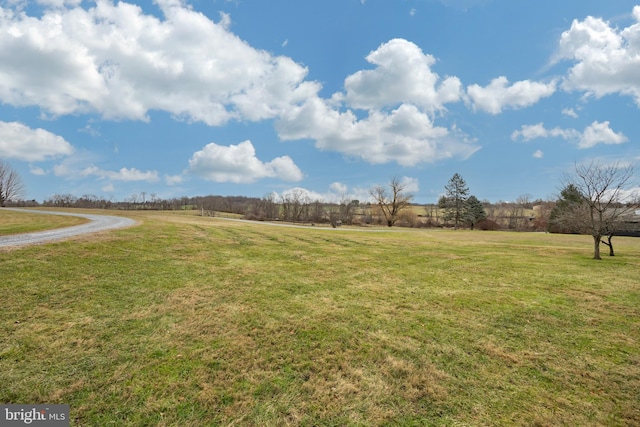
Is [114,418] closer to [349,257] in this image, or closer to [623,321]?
[623,321]

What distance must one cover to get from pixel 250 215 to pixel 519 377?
67.4 metres

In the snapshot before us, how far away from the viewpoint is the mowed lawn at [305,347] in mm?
3057

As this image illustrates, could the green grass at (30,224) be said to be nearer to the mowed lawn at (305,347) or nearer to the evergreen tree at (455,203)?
the mowed lawn at (305,347)

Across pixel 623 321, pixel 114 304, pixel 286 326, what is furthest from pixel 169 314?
pixel 623 321

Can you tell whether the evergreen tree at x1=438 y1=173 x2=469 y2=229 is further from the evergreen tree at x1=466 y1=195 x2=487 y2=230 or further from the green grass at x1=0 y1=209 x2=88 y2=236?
the green grass at x1=0 y1=209 x2=88 y2=236

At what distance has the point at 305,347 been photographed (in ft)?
14.1

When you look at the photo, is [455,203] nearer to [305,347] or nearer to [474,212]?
[474,212]

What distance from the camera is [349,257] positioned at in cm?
1255

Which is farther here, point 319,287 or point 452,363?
point 319,287

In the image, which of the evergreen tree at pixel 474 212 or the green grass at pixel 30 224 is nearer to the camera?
the green grass at pixel 30 224

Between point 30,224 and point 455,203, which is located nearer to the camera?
point 30,224

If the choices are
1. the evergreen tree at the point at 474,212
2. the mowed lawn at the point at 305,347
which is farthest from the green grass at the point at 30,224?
the evergreen tree at the point at 474,212

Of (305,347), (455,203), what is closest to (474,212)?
(455,203)

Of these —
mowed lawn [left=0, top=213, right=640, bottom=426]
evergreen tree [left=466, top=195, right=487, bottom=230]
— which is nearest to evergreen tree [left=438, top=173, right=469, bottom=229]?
evergreen tree [left=466, top=195, right=487, bottom=230]
